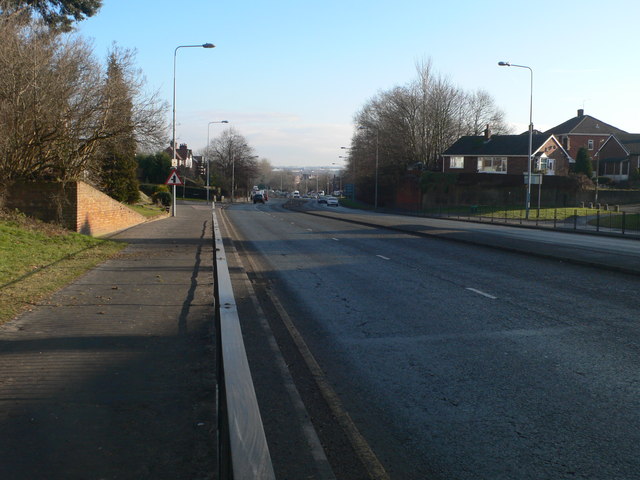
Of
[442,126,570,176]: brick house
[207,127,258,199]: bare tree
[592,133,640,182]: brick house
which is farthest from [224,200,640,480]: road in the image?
[207,127,258,199]: bare tree

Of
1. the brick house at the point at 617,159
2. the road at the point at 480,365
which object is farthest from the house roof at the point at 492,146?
the road at the point at 480,365

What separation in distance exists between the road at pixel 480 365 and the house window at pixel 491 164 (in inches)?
2613

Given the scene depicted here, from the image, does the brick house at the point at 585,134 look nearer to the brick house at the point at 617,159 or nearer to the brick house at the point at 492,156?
the brick house at the point at 617,159

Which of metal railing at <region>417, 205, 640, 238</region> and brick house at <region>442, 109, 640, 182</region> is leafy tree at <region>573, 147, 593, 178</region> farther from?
metal railing at <region>417, 205, 640, 238</region>

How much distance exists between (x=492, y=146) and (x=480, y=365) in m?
76.9

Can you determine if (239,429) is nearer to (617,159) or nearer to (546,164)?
(546,164)

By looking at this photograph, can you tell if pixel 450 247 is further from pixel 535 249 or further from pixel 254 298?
pixel 254 298

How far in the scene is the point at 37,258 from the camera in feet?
47.2

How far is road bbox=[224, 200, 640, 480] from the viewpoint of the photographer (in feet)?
15.4

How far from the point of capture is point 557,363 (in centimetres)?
713

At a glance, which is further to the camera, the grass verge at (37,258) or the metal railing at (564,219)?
the metal railing at (564,219)

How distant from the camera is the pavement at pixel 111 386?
440 centimetres

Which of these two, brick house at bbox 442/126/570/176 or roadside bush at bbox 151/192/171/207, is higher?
brick house at bbox 442/126/570/176

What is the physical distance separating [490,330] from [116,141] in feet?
60.2
